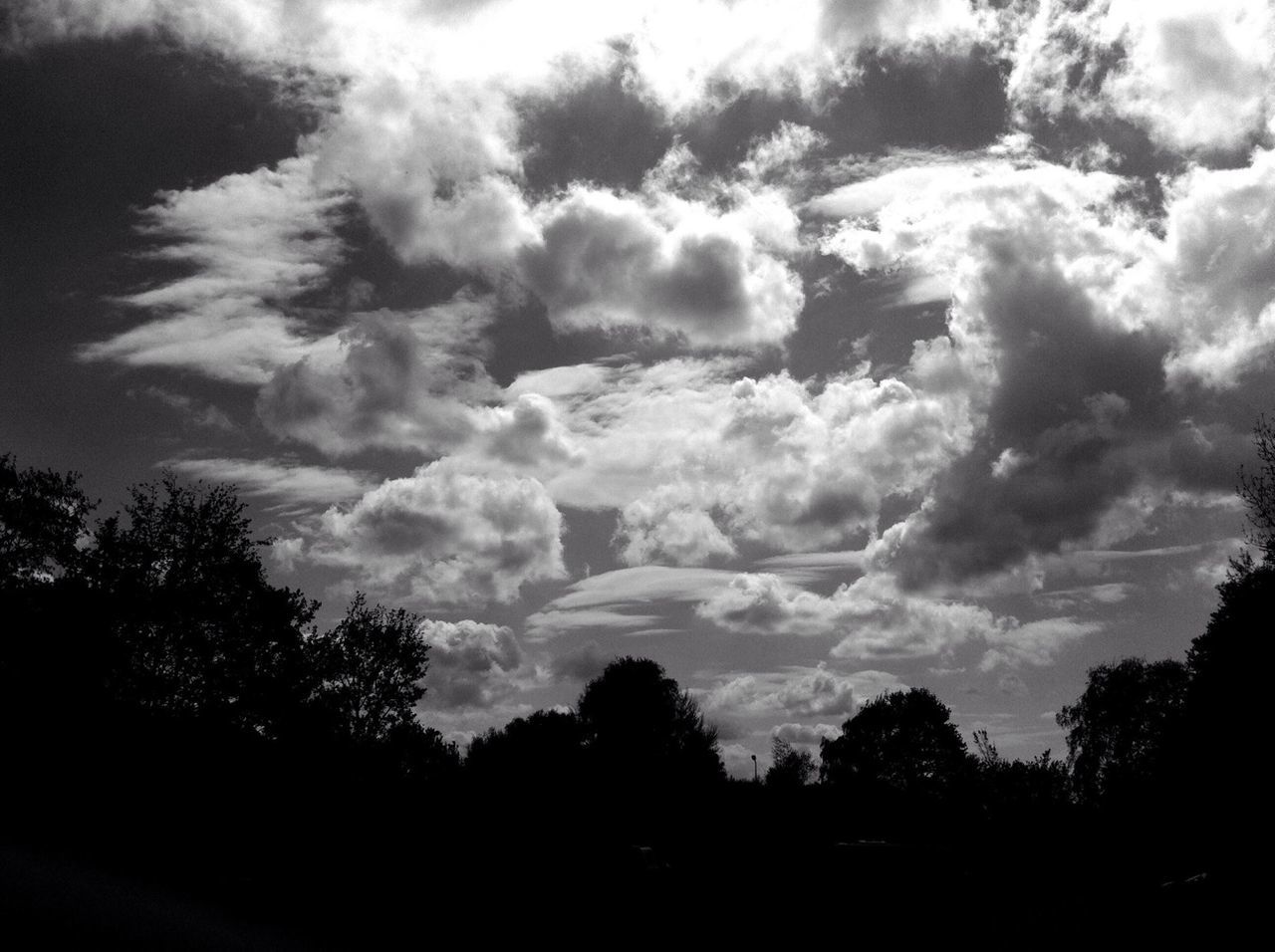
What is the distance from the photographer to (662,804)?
53531mm

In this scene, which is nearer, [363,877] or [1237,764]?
[363,877]

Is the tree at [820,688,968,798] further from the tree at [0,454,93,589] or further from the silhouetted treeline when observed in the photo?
the tree at [0,454,93,589]

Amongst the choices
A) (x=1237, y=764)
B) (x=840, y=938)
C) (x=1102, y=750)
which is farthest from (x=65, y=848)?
(x=1102, y=750)

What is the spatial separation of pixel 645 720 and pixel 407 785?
60604mm

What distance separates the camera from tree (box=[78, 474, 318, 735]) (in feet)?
143

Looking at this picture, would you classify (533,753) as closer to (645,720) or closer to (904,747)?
(645,720)

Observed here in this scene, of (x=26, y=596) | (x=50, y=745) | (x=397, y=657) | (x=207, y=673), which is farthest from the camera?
(x=397, y=657)

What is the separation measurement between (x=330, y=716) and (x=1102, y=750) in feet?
249

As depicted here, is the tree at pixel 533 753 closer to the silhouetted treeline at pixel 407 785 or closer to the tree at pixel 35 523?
the silhouetted treeline at pixel 407 785

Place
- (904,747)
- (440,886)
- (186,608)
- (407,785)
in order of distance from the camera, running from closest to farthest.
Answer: (440,886) < (407,785) < (186,608) < (904,747)

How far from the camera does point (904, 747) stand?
112 meters

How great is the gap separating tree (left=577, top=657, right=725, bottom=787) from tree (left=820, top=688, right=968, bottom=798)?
78.9 ft

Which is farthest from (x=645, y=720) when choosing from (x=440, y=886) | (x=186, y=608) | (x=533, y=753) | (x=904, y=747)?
(x=440, y=886)

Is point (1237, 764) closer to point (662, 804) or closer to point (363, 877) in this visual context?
point (662, 804)
